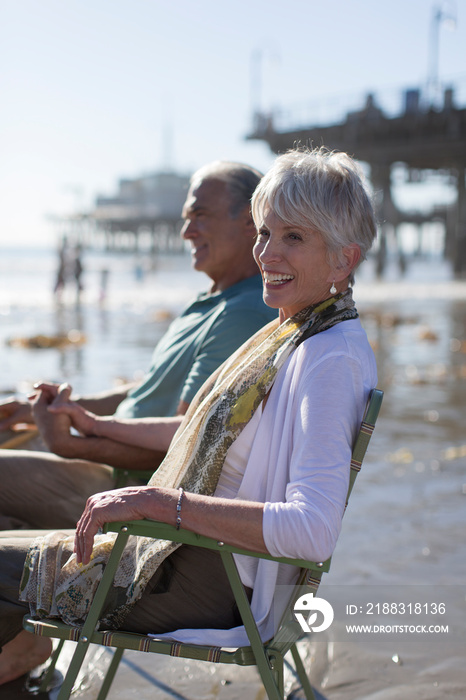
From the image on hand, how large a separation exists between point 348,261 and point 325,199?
0.55 ft

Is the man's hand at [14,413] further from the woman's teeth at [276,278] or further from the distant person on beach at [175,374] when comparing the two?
the woman's teeth at [276,278]

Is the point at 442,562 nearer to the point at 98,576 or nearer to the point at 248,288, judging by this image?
the point at 248,288

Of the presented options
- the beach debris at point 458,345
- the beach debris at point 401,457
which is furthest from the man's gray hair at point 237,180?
the beach debris at point 458,345

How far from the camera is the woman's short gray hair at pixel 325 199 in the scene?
67.2 inches

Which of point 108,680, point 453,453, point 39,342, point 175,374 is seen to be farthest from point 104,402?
point 39,342

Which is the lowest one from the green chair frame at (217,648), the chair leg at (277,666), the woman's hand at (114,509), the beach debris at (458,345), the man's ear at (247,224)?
the beach debris at (458,345)

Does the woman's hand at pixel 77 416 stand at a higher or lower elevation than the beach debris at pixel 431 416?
higher

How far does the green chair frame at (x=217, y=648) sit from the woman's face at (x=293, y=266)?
1.00ft

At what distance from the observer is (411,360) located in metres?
8.91

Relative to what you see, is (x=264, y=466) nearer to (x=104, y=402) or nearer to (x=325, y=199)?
(x=325, y=199)

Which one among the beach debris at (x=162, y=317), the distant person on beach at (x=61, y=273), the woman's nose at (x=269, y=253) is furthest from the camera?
the distant person on beach at (x=61, y=273)

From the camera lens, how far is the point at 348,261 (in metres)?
1.79

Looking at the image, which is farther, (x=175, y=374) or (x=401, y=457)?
(x=401, y=457)

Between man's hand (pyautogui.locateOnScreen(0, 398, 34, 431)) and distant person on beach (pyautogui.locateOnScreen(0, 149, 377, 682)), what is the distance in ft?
3.51
